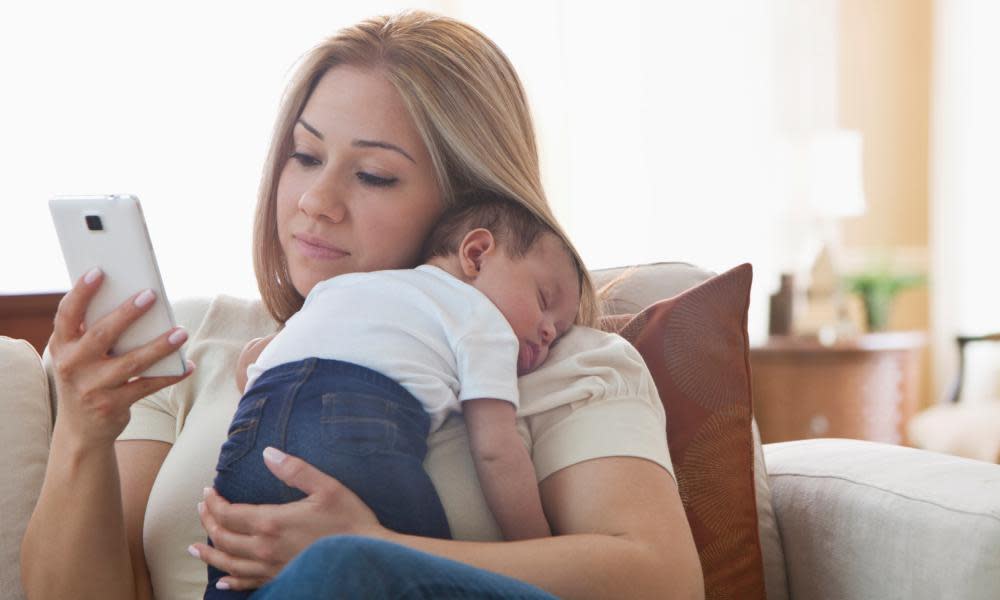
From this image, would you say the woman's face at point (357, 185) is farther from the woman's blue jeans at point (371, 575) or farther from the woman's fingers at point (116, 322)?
the woman's blue jeans at point (371, 575)

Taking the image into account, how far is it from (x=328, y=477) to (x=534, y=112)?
2980mm

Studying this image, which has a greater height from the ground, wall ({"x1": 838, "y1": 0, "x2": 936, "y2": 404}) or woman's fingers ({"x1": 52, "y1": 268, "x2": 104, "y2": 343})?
woman's fingers ({"x1": 52, "y1": 268, "x2": 104, "y2": 343})

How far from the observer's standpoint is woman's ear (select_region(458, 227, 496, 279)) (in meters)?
1.23

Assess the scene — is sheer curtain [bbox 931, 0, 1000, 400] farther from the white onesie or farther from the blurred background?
the white onesie

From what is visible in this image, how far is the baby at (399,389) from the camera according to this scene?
1.06 m

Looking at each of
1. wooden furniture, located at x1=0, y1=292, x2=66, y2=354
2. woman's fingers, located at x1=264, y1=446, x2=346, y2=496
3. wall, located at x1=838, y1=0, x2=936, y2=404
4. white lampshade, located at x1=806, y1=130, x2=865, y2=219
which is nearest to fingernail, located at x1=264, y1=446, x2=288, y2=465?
woman's fingers, located at x1=264, y1=446, x2=346, y2=496

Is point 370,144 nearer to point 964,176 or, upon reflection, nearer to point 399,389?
point 399,389

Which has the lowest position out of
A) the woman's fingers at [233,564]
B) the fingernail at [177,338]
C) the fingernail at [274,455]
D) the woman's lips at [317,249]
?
the woman's fingers at [233,564]

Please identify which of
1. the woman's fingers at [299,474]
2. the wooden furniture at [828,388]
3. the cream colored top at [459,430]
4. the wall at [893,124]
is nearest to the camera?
the woman's fingers at [299,474]

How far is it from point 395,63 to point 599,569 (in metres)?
0.67

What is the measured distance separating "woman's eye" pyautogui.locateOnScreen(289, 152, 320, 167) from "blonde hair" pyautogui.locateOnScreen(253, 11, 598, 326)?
0.06 meters

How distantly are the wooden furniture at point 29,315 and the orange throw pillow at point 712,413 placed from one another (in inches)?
47.0

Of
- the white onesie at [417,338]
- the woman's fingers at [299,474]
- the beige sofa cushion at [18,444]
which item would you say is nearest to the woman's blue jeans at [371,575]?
the woman's fingers at [299,474]

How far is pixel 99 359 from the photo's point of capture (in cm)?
110
